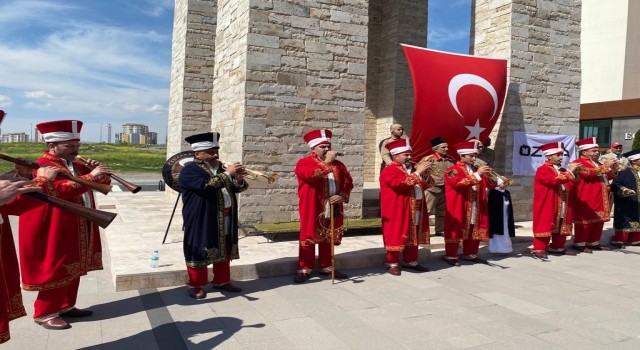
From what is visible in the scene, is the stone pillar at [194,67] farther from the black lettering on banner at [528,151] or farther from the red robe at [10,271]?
the red robe at [10,271]

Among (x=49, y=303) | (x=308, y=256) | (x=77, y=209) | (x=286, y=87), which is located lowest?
(x=49, y=303)

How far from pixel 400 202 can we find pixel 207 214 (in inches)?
98.2

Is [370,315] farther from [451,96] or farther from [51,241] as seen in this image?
[451,96]

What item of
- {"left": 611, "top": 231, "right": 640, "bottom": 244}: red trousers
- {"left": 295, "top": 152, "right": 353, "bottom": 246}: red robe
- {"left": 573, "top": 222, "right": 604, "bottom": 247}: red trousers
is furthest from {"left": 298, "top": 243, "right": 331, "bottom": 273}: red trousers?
{"left": 611, "top": 231, "right": 640, "bottom": 244}: red trousers

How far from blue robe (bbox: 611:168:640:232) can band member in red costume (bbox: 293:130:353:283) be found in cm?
567

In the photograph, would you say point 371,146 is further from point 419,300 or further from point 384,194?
point 419,300

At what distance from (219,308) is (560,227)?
5.68 m

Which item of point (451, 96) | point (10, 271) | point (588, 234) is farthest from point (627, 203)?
point (10, 271)

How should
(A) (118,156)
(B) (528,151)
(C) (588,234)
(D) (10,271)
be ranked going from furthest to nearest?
(A) (118,156)
(B) (528,151)
(C) (588,234)
(D) (10,271)

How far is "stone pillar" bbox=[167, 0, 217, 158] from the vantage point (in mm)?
11914

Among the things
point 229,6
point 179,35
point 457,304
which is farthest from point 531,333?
point 179,35

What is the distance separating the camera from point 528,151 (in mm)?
10516

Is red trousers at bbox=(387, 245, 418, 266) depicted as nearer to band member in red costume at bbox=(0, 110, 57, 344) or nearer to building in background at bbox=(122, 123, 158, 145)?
band member in red costume at bbox=(0, 110, 57, 344)

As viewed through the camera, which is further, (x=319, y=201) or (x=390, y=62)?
(x=390, y=62)
